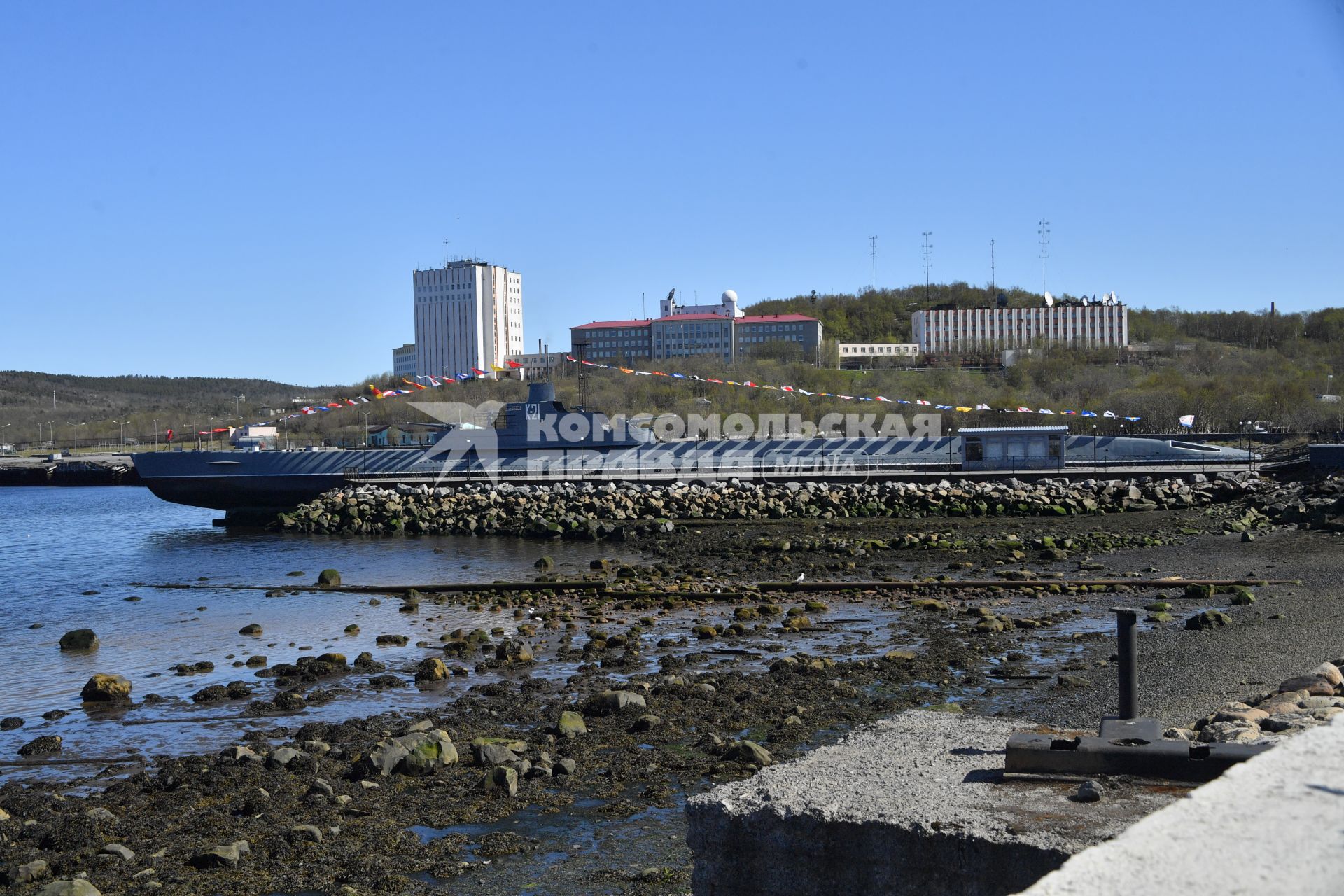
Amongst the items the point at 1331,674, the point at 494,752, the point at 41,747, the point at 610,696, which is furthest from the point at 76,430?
the point at 1331,674

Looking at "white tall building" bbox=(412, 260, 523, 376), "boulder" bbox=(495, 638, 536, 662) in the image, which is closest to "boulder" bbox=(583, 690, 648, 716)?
"boulder" bbox=(495, 638, 536, 662)

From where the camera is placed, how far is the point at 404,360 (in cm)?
15800

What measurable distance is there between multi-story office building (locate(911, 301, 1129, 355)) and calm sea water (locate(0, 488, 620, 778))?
104m

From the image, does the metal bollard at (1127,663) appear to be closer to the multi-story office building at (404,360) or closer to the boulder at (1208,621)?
the boulder at (1208,621)

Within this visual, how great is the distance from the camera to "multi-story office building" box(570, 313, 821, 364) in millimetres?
122438

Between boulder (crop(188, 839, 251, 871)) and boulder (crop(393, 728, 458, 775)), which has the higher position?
boulder (crop(393, 728, 458, 775))

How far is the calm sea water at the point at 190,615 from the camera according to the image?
12.2 meters

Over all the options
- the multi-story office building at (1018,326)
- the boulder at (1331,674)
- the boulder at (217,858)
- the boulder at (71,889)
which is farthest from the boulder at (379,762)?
the multi-story office building at (1018,326)

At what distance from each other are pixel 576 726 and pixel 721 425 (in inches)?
2050

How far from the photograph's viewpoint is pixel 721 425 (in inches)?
2450

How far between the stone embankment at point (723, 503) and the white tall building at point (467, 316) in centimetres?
8834

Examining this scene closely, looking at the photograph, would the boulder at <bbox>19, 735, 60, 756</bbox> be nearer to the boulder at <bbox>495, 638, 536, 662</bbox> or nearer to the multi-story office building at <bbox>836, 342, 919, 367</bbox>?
the boulder at <bbox>495, 638, 536, 662</bbox>

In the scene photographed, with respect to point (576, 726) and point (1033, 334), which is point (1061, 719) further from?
point (1033, 334)

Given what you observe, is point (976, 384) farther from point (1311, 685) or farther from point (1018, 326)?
point (1311, 685)
